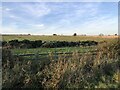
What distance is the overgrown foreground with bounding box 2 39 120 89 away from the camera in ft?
36.4

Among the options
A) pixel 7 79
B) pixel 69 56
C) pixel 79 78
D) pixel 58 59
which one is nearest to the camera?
pixel 7 79

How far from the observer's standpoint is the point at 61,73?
11453 millimetres

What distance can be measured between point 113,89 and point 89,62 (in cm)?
332

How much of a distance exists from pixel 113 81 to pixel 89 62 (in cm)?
251

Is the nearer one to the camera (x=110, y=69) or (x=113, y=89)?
(x=113, y=89)

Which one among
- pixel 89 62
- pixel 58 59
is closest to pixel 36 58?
pixel 58 59

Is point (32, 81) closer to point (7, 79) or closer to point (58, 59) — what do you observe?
point (7, 79)

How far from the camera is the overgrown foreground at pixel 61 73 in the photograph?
1109 centimetres

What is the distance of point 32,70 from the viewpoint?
12242mm

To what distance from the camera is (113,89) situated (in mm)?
11016

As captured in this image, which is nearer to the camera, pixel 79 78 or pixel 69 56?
pixel 79 78

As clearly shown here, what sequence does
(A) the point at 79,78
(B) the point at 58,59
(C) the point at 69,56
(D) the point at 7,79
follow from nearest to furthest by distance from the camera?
(D) the point at 7,79, (A) the point at 79,78, (B) the point at 58,59, (C) the point at 69,56

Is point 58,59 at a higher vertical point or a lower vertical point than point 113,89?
higher

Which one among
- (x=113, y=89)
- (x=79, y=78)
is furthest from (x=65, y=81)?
(x=113, y=89)
